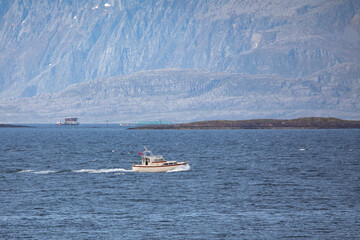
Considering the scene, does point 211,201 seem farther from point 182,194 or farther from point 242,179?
point 242,179

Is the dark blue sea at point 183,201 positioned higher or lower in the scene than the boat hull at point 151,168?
lower

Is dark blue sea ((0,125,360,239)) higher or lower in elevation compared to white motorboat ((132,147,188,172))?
lower

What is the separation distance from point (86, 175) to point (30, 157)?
171ft

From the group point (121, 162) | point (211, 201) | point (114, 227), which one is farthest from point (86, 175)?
point (114, 227)

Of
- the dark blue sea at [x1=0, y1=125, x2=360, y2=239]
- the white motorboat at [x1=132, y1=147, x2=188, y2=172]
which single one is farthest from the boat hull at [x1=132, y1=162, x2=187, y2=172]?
the dark blue sea at [x1=0, y1=125, x2=360, y2=239]

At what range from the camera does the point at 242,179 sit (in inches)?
4631

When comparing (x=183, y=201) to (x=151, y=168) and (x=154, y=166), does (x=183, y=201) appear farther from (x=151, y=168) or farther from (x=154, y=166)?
(x=151, y=168)

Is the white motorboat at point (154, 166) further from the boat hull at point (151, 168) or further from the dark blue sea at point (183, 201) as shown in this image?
the dark blue sea at point (183, 201)

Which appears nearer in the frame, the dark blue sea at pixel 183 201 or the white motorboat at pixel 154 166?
the dark blue sea at pixel 183 201

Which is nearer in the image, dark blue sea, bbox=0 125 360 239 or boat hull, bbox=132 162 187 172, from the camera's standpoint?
dark blue sea, bbox=0 125 360 239

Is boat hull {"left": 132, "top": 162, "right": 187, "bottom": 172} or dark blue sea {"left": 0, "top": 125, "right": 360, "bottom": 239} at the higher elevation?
boat hull {"left": 132, "top": 162, "right": 187, "bottom": 172}

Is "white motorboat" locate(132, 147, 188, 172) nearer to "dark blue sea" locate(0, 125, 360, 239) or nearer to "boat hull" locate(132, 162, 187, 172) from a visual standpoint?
"boat hull" locate(132, 162, 187, 172)

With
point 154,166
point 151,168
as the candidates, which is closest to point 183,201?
point 154,166

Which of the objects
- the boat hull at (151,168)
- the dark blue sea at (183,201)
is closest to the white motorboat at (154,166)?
the boat hull at (151,168)
